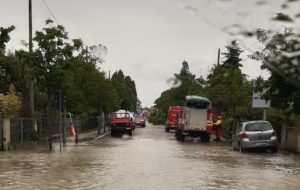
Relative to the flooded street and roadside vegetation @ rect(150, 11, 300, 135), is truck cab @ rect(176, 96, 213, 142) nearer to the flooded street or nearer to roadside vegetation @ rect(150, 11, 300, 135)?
roadside vegetation @ rect(150, 11, 300, 135)

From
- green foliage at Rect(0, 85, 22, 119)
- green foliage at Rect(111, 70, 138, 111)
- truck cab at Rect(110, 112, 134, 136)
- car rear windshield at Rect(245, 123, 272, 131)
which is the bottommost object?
truck cab at Rect(110, 112, 134, 136)

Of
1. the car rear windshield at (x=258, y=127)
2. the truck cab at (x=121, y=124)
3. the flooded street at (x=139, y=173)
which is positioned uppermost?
the car rear windshield at (x=258, y=127)

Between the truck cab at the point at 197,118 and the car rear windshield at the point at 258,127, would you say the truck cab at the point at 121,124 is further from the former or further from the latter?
the car rear windshield at the point at 258,127

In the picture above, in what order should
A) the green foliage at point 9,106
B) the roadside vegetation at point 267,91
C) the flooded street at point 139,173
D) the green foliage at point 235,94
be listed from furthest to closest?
the green foliage at point 235,94 → the green foliage at point 9,106 → the flooded street at point 139,173 → the roadside vegetation at point 267,91

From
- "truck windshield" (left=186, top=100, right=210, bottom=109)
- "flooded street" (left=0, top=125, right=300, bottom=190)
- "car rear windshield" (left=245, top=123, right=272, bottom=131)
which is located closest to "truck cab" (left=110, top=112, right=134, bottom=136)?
"truck windshield" (left=186, top=100, right=210, bottom=109)

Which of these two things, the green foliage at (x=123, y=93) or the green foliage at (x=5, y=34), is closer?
the green foliage at (x=5, y=34)

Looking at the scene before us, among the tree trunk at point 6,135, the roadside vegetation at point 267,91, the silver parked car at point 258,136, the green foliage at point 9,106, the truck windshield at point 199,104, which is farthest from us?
the truck windshield at point 199,104

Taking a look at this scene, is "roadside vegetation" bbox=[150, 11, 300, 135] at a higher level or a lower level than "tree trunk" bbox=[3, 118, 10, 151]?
higher

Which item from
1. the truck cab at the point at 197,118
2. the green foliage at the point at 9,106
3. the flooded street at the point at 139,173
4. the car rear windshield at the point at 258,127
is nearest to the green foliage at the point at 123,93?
the truck cab at the point at 197,118

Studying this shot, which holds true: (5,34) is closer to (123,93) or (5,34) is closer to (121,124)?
(121,124)

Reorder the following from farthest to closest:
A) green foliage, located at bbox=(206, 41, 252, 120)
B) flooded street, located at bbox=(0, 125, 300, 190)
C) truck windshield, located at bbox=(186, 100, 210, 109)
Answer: green foliage, located at bbox=(206, 41, 252, 120)
truck windshield, located at bbox=(186, 100, 210, 109)
flooded street, located at bbox=(0, 125, 300, 190)

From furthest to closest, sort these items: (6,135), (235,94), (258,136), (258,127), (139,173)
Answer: (235,94) → (258,127) → (258,136) → (6,135) → (139,173)

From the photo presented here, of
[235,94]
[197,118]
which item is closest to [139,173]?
[197,118]

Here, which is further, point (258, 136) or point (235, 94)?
point (235, 94)
